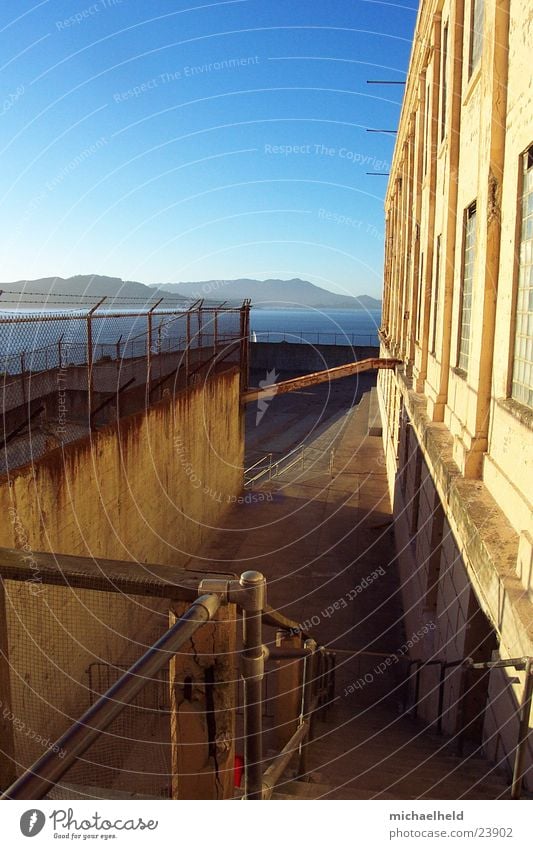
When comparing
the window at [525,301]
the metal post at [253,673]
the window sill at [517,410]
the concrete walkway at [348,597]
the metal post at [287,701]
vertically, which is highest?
the window at [525,301]

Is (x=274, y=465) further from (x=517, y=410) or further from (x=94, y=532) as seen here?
(x=517, y=410)

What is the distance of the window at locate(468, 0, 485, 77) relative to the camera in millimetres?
7746

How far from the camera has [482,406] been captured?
652cm

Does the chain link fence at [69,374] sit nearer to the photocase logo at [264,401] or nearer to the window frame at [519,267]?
the window frame at [519,267]

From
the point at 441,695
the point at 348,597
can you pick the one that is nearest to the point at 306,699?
the point at 441,695

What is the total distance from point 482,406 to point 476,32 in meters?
5.02

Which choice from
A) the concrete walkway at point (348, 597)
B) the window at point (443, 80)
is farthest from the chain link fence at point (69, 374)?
the window at point (443, 80)

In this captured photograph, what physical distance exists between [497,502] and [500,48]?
4278 mm

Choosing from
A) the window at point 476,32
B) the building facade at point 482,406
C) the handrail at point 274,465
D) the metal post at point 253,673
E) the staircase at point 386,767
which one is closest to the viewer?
the metal post at point 253,673

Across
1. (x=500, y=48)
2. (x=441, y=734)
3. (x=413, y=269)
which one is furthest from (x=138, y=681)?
(x=413, y=269)

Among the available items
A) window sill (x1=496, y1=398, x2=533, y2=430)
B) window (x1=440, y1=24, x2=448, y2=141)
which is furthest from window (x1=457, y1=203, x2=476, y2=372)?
window (x1=440, y1=24, x2=448, y2=141)
